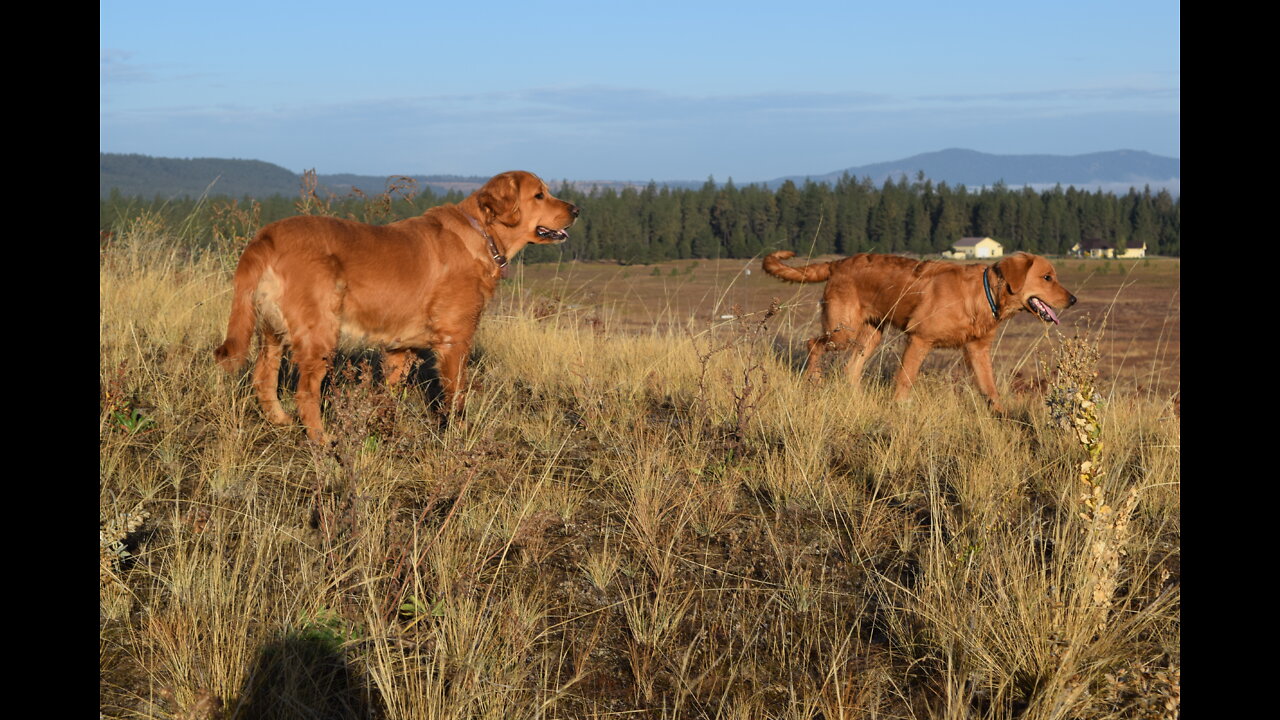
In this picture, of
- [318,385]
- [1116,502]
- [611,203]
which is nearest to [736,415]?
[1116,502]

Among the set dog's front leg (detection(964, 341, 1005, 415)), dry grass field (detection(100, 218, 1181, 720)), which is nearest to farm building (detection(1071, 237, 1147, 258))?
dog's front leg (detection(964, 341, 1005, 415))

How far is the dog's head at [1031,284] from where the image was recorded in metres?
6.53

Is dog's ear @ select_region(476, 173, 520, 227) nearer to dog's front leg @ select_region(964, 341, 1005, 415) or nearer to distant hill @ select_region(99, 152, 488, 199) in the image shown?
dog's front leg @ select_region(964, 341, 1005, 415)

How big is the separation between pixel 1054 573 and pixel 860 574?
2.00 feet

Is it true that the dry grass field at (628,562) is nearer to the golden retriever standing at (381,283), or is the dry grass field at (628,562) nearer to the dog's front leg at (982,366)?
the golden retriever standing at (381,283)

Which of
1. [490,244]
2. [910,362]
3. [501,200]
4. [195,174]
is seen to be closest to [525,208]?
[501,200]

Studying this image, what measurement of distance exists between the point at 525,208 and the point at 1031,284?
3722 mm

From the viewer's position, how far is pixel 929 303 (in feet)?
21.9

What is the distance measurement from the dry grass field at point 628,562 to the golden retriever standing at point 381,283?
0.28 metres

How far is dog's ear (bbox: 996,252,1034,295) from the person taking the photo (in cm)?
652

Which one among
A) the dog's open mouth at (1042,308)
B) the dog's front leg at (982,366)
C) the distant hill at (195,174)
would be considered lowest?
the dog's front leg at (982,366)

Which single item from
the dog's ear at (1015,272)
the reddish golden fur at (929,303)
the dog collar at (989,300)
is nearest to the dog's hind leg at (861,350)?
the reddish golden fur at (929,303)

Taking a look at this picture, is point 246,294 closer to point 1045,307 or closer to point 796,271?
point 796,271

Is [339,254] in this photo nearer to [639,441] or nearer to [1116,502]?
[639,441]
